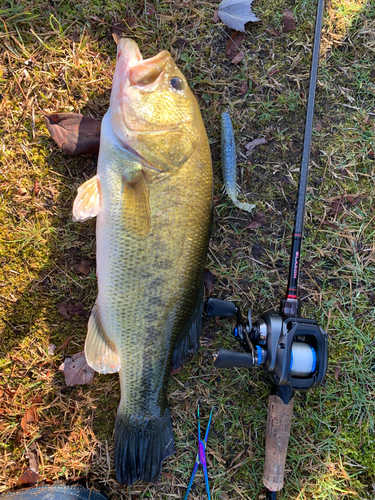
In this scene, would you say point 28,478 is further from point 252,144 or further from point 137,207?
point 252,144

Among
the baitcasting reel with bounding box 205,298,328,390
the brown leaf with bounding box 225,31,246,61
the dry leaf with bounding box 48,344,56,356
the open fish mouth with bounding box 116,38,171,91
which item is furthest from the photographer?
the brown leaf with bounding box 225,31,246,61

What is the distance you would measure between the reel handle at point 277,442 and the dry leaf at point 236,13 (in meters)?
2.86

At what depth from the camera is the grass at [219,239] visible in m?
2.51

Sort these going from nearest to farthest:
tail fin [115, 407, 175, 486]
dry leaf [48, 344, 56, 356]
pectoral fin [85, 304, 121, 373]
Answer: pectoral fin [85, 304, 121, 373]
tail fin [115, 407, 175, 486]
dry leaf [48, 344, 56, 356]

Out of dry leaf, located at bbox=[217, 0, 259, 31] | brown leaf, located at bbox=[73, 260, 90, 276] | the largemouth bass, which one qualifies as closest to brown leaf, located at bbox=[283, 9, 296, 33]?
dry leaf, located at bbox=[217, 0, 259, 31]

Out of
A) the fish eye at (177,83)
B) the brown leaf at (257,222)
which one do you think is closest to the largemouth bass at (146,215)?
the fish eye at (177,83)

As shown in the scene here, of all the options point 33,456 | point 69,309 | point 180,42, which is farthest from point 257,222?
point 33,456

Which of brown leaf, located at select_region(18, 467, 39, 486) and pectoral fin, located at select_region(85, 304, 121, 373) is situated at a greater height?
pectoral fin, located at select_region(85, 304, 121, 373)

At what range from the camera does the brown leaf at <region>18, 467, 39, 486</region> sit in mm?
2467

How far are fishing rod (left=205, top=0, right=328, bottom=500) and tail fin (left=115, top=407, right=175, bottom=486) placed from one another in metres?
0.71

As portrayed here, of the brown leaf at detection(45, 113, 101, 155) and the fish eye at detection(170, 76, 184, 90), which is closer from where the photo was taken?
the fish eye at detection(170, 76, 184, 90)

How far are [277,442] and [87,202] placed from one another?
2.12m

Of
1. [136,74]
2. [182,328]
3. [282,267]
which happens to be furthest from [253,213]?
[136,74]

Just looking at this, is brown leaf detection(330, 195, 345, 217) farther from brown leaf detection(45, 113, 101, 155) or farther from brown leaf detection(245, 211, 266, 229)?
brown leaf detection(45, 113, 101, 155)
